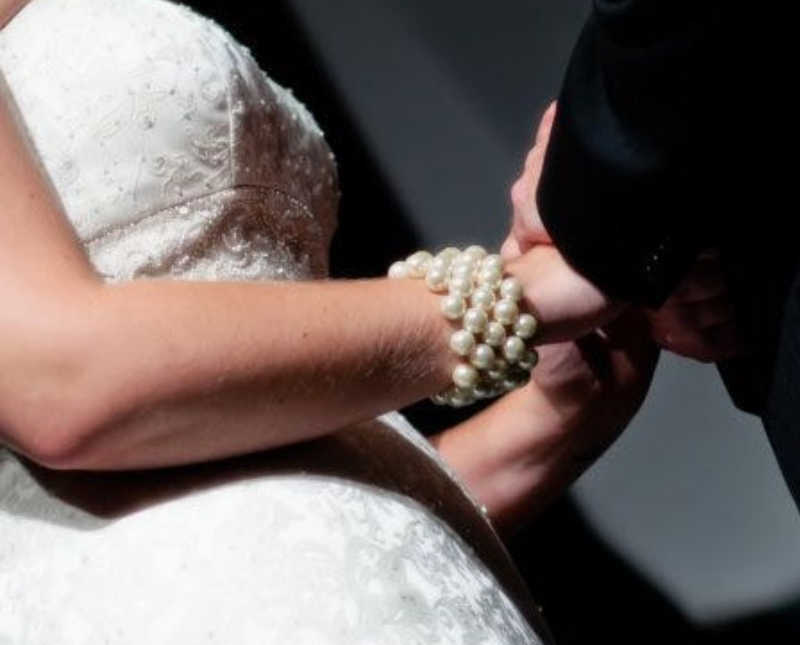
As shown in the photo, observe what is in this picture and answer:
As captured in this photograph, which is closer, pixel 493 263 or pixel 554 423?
pixel 493 263

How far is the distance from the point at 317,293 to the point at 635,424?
68 cm

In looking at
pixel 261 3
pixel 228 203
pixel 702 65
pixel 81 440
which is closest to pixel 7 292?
pixel 81 440

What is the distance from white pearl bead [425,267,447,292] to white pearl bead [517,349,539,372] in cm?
5

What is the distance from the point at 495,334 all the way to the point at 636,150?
123 mm

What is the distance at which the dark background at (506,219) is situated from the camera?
4.66 feet

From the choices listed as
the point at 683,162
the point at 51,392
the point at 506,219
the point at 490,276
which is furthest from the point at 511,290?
the point at 506,219

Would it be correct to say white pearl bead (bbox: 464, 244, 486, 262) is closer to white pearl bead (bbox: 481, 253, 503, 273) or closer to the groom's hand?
white pearl bead (bbox: 481, 253, 503, 273)

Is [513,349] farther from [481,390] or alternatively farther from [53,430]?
[53,430]

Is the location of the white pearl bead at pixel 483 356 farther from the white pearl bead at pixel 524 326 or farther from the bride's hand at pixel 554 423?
the bride's hand at pixel 554 423

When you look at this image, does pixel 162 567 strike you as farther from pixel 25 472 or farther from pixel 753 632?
pixel 753 632

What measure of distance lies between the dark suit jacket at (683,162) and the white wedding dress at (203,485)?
16 cm

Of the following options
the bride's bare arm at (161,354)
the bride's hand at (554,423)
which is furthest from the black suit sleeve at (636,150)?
the bride's hand at (554,423)

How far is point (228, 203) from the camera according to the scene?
37.0 inches

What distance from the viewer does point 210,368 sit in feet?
2.65
